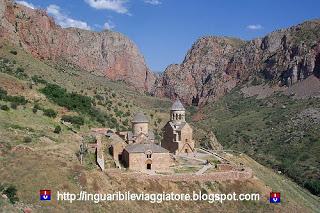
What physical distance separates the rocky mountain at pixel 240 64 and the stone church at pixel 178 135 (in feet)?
269

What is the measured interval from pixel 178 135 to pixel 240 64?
388 ft

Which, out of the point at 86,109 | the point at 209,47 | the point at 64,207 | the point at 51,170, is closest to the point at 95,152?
the point at 51,170

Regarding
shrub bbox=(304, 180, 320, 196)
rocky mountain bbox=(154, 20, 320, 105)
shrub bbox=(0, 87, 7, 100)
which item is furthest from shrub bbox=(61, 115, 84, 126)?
rocky mountain bbox=(154, 20, 320, 105)

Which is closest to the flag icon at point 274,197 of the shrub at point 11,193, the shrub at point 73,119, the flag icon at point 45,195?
the flag icon at point 45,195

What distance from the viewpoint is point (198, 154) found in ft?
197

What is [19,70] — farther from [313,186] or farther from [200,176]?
[313,186]

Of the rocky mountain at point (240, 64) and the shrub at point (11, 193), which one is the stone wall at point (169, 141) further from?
the rocky mountain at point (240, 64)

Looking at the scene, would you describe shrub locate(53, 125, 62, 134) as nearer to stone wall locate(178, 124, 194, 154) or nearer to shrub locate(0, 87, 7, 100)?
shrub locate(0, 87, 7, 100)

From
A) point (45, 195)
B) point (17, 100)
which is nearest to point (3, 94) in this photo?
point (17, 100)

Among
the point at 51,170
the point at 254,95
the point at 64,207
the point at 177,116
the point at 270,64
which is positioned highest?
the point at 270,64

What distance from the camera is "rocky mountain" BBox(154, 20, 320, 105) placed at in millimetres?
138375

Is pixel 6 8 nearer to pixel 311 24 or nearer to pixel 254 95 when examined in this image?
pixel 254 95

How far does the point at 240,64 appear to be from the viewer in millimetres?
171750

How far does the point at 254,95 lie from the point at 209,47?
187ft
